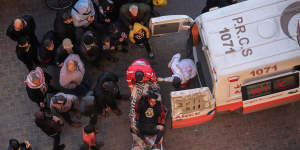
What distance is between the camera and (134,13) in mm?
6812

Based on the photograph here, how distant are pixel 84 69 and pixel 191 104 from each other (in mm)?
2545

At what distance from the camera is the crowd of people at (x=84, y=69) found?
20.0ft

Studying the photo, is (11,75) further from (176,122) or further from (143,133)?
(176,122)

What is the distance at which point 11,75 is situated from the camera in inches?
302

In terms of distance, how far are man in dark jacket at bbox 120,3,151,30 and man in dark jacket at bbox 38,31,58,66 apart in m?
1.64

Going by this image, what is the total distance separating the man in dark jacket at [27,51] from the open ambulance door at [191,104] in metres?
3.32

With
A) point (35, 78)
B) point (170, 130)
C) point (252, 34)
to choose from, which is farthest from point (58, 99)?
point (252, 34)

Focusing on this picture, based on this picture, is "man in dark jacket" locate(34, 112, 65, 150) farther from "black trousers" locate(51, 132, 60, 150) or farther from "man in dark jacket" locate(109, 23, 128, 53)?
"man in dark jacket" locate(109, 23, 128, 53)

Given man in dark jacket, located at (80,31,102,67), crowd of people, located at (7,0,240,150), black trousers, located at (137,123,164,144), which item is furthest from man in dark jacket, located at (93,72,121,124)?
black trousers, located at (137,123,164,144)

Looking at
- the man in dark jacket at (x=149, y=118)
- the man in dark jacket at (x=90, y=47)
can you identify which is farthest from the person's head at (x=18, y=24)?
the man in dark jacket at (x=149, y=118)

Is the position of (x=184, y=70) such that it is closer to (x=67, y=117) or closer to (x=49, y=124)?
(x=67, y=117)

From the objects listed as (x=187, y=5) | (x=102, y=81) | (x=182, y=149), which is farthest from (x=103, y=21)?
(x=182, y=149)

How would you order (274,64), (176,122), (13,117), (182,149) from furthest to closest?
(13,117) → (182,149) → (176,122) → (274,64)

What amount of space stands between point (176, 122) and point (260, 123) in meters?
2.10
